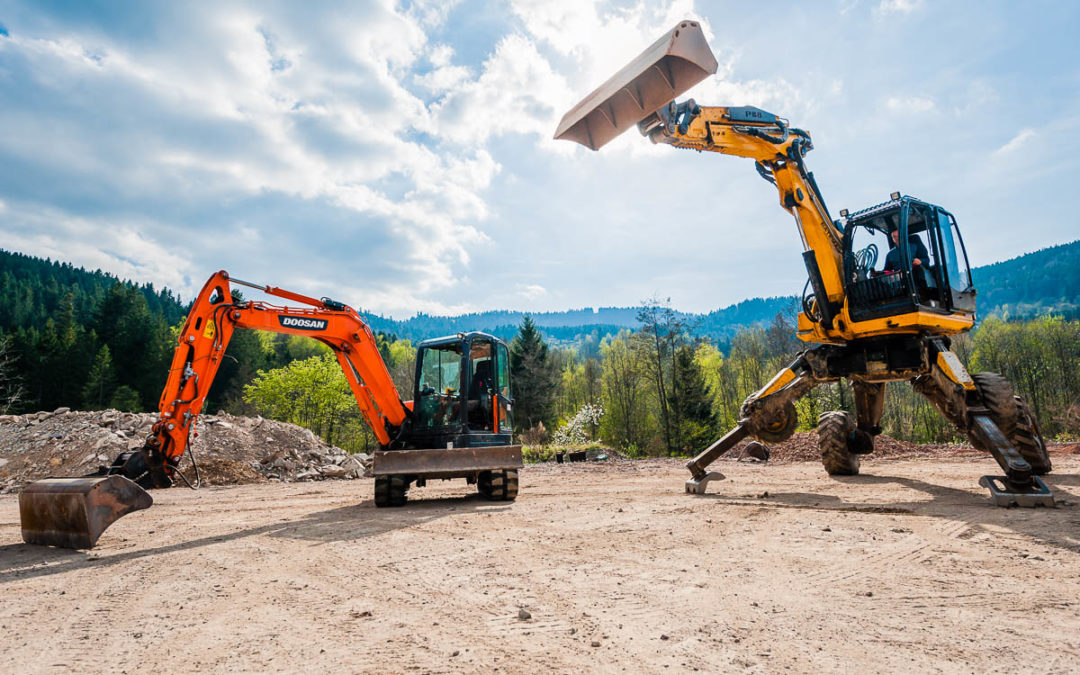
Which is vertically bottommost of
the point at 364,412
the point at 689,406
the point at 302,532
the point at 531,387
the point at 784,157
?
the point at 302,532

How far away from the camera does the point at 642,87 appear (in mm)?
8078

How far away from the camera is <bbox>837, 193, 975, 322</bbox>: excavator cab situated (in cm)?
849

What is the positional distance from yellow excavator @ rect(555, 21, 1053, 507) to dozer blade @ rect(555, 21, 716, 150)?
18 millimetres

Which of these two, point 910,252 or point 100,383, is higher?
point 100,383

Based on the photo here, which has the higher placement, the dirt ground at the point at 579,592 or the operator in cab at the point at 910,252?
the operator in cab at the point at 910,252

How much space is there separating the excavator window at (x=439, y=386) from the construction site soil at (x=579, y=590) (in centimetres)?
204

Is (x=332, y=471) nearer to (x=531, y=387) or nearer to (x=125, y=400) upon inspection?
(x=531, y=387)

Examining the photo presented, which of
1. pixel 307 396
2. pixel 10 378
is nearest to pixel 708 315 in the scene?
pixel 307 396

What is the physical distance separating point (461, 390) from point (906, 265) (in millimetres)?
7251

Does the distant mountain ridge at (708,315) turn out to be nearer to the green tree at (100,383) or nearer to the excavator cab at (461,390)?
the green tree at (100,383)

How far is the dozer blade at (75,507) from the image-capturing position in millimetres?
6336

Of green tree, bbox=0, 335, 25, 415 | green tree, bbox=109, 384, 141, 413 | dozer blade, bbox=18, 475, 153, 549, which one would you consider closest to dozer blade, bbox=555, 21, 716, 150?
dozer blade, bbox=18, 475, 153, 549

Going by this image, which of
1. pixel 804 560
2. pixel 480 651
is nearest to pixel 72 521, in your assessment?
pixel 480 651

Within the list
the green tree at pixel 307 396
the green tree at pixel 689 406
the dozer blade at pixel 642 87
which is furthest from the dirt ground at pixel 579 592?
the green tree at pixel 307 396
